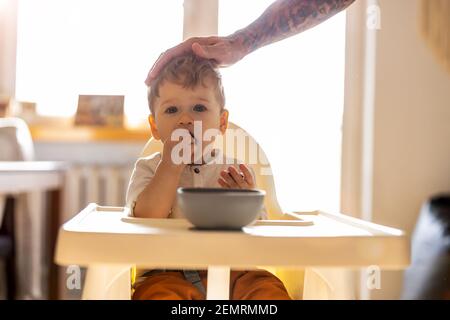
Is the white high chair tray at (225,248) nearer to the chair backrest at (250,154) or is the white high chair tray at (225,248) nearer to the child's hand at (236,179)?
the child's hand at (236,179)

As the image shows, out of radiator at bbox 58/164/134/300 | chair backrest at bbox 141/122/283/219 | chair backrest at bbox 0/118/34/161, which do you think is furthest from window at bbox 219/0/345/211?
chair backrest at bbox 0/118/34/161

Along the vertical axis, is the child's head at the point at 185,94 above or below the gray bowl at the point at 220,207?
above

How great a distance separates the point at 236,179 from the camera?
0.66 meters

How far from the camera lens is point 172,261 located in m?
0.52

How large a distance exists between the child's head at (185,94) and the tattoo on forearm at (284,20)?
0.28ft

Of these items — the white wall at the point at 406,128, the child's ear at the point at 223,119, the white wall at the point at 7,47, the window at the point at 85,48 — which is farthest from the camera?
the white wall at the point at 7,47

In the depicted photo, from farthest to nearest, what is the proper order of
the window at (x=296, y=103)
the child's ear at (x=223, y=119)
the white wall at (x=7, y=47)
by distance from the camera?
1. the white wall at (x=7, y=47)
2. the window at (x=296, y=103)
3. the child's ear at (x=223, y=119)

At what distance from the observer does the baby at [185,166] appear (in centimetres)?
67

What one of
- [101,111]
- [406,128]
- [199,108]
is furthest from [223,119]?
[406,128]

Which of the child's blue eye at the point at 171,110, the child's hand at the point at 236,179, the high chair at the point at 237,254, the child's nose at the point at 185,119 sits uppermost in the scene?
the child's blue eye at the point at 171,110

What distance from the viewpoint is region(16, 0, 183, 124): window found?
126cm

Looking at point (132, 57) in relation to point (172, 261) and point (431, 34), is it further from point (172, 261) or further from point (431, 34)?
point (172, 261)

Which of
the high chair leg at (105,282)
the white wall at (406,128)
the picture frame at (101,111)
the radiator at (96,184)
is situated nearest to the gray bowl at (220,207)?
the high chair leg at (105,282)
